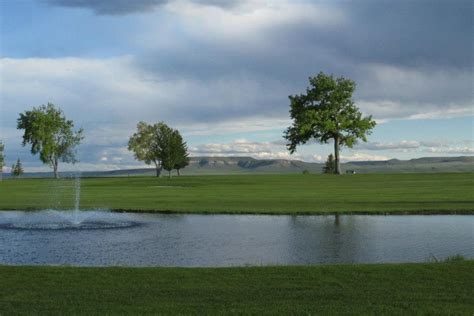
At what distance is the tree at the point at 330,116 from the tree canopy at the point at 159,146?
38947 millimetres

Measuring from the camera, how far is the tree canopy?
117938 millimetres

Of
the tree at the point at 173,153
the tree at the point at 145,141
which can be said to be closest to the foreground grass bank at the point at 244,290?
the tree at the point at 173,153

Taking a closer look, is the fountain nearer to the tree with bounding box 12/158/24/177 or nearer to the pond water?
the pond water

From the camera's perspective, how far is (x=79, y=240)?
899 inches

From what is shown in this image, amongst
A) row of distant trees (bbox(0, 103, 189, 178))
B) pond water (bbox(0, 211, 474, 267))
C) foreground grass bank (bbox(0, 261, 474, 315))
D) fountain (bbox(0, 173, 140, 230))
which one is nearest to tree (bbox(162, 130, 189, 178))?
row of distant trees (bbox(0, 103, 189, 178))

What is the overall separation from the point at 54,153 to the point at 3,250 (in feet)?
345

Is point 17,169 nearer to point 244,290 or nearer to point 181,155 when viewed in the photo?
point 181,155

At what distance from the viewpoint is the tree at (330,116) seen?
269ft

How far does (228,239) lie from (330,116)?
205 ft

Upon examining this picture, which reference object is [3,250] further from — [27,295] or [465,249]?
[465,249]

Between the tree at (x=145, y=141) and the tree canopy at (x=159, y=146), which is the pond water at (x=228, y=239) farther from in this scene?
the tree at (x=145, y=141)

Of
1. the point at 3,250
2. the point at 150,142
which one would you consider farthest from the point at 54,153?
the point at 3,250

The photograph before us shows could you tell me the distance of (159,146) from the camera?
123 meters

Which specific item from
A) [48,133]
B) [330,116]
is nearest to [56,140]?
[48,133]
